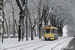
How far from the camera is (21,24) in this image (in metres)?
25.1

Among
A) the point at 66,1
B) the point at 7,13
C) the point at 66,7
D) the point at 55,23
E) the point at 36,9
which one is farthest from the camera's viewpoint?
the point at 55,23

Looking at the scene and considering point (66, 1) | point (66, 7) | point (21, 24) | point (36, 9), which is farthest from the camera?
point (66, 7)

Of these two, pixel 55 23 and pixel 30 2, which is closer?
pixel 30 2

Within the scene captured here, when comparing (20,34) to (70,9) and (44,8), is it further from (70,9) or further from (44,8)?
(70,9)

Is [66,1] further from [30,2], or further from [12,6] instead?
[12,6]

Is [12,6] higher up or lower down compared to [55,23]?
higher up

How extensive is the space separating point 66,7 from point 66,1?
290 centimetres

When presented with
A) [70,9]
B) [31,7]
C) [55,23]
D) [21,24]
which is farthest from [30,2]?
[55,23]

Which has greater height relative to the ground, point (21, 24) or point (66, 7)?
point (66, 7)

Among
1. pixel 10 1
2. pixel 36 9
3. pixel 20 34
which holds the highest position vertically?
pixel 10 1

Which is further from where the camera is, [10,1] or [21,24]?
[10,1]

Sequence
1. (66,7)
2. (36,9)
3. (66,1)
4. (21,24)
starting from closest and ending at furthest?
(21,24) < (36,9) < (66,1) < (66,7)

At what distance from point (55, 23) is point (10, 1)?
16443 millimetres

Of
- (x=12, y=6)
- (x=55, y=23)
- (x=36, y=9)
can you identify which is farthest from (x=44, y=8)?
(x=55, y=23)
